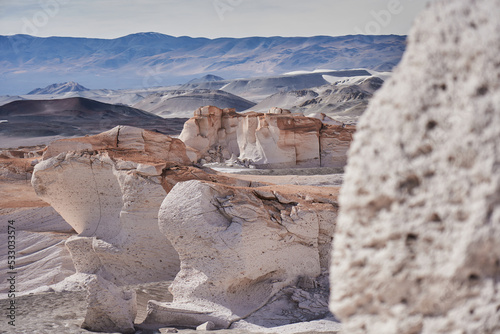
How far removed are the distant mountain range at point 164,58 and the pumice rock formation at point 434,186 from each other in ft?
330

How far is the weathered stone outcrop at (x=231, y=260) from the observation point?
4.83 metres

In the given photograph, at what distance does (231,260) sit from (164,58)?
11956 cm

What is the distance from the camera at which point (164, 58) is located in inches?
4710

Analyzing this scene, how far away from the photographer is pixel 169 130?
3569 centimetres

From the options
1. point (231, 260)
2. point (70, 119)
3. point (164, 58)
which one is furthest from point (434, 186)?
point (164, 58)

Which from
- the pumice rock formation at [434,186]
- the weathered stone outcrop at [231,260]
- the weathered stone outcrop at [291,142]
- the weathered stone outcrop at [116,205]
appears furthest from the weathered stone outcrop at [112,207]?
the weathered stone outcrop at [291,142]

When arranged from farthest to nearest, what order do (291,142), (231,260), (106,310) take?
(291,142) → (231,260) → (106,310)

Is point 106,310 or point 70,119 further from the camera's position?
point 70,119

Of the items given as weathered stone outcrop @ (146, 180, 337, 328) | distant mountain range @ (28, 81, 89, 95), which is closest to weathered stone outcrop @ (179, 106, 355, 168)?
weathered stone outcrop @ (146, 180, 337, 328)

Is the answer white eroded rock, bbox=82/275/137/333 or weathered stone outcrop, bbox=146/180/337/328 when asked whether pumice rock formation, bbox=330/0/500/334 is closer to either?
weathered stone outcrop, bbox=146/180/337/328

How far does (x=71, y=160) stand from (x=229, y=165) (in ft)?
28.1

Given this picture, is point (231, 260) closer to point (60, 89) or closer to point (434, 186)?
point (434, 186)

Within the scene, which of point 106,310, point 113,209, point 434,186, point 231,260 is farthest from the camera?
point 113,209

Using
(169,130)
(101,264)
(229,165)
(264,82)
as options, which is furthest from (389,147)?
(264,82)
